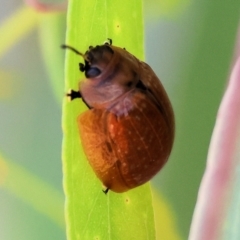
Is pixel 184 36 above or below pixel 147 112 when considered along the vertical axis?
above

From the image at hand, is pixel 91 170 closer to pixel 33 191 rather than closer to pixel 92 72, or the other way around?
pixel 92 72

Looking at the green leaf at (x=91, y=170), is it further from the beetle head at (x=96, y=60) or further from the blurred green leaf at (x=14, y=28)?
the blurred green leaf at (x=14, y=28)

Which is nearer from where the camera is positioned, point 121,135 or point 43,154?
point 121,135

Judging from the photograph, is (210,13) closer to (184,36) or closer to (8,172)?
(184,36)

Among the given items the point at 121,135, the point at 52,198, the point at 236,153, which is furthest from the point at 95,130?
the point at 52,198

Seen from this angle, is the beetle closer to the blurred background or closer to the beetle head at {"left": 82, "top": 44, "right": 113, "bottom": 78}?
the beetle head at {"left": 82, "top": 44, "right": 113, "bottom": 78}

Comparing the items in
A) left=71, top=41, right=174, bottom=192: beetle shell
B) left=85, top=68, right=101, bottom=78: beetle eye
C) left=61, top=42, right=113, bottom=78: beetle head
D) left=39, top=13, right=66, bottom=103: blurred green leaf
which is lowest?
left=71, top=41, right=174, bottom=192: beetle shell

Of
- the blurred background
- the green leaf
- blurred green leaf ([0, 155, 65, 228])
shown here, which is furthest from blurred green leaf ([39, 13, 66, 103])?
the green leaf
